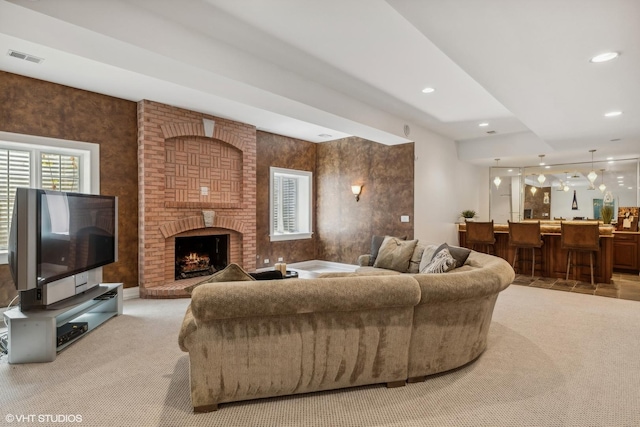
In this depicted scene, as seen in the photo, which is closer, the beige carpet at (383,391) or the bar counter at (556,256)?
the beige carpet at (383,391)

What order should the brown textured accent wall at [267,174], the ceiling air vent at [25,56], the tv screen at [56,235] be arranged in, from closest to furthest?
the tv screen at [56,235] < the ceiling air vent at [25,56] < the brown textured accent wall at [267,174]

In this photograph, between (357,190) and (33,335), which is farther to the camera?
(357,190)

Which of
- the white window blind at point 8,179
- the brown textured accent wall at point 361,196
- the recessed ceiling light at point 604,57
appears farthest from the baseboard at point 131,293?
the recessed ceiling light at point 604,57

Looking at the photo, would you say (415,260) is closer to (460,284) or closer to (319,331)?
(460,284)

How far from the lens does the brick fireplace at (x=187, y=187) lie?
15.4 feet

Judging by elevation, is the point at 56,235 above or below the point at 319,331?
above

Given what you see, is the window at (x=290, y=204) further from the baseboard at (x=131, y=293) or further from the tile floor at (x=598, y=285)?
the tile floor at (x=598, y=285)

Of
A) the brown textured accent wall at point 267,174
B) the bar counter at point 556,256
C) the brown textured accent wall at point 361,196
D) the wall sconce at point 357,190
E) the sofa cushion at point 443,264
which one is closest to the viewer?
the sofa cushion at point 443,264

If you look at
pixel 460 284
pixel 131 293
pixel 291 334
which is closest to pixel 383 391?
pixel 291 334

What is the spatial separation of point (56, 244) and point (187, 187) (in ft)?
7.27

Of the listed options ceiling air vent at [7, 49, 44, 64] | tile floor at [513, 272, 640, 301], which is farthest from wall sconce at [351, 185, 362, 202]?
ceiling air vent at [7, 49, 44, 64]

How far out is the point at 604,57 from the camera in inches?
106

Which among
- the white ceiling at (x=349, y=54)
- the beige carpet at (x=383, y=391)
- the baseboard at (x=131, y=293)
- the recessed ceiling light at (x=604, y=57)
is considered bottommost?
the beige carpet at (x=383, y=391)

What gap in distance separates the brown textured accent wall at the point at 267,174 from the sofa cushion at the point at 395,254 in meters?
2.45
